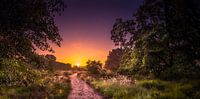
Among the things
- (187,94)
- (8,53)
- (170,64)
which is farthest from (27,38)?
(170,64)

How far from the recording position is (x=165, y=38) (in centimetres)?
1903

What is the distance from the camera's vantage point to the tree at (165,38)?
57.9ft

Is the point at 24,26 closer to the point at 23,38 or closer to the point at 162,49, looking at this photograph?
the point at 23,38

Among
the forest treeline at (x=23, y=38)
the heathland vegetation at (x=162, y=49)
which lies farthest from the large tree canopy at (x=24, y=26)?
the heathland vegetation at (x=162, y=49)

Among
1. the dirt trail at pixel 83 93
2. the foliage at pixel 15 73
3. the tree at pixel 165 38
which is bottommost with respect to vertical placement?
the dirt trail at pixel 83 93

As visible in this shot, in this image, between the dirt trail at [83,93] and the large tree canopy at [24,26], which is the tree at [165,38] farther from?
the large tree canopy at [24,26]

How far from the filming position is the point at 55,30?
1039 cm

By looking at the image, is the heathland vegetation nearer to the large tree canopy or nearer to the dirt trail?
the dirt trail

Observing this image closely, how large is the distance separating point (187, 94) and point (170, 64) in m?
5.37

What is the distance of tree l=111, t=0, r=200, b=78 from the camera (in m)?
17.6

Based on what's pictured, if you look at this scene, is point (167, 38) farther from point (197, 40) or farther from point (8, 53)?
point (8, 53)

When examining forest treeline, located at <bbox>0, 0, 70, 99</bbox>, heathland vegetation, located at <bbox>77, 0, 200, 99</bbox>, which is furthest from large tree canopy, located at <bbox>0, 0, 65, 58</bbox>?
heathland vegetation, located at <bbox>77, 0, 200, 99</bbox>

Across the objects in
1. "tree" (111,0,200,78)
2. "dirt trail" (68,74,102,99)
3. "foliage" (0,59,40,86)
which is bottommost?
"dirt trail" (68,74,102,99)

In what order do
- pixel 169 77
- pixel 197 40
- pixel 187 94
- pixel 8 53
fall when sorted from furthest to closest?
pixel 169 77, pixel 197 40, pixel 187 94, pixel 8 53
